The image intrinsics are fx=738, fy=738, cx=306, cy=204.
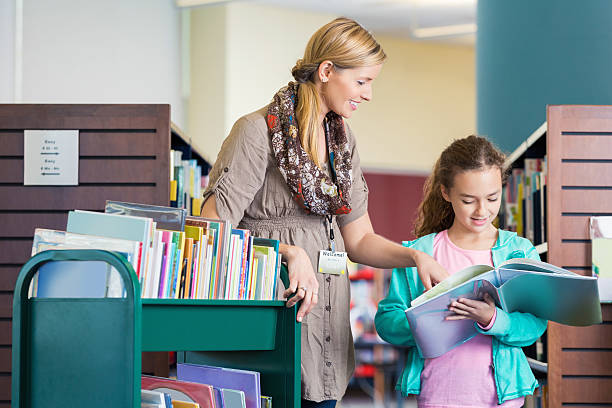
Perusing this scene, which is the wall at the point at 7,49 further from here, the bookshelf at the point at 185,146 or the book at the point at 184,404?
the book at the point at 184,404

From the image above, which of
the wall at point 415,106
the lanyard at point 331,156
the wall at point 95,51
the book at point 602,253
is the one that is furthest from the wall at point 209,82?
the lanyard at point 331,156

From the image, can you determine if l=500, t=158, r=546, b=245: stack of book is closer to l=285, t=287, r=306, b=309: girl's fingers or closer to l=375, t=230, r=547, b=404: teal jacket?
l=375, t=230, r=547, b=404: teal jacket

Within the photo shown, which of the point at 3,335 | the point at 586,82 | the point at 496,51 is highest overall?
the point at 496,51

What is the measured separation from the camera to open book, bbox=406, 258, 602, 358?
181cm

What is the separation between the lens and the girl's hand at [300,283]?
5.68 ft

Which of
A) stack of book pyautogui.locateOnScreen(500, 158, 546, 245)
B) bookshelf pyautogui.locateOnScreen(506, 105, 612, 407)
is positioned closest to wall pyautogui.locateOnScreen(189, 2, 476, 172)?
stack of book pyautogui.locateOnScreen(500, 158, 546, 245)

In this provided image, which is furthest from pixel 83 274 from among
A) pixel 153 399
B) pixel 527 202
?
pixel 527 202

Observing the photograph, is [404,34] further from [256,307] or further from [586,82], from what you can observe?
[256,307]

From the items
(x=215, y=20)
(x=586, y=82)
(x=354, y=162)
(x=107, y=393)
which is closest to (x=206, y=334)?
(x=107, y=393)

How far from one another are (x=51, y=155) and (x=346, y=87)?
1.27m

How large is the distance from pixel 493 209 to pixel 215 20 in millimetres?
5582

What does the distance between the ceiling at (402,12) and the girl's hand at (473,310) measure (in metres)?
5.32

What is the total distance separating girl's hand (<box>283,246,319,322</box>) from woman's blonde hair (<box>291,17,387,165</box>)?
1.08 ft

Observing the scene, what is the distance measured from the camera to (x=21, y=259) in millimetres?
2701
